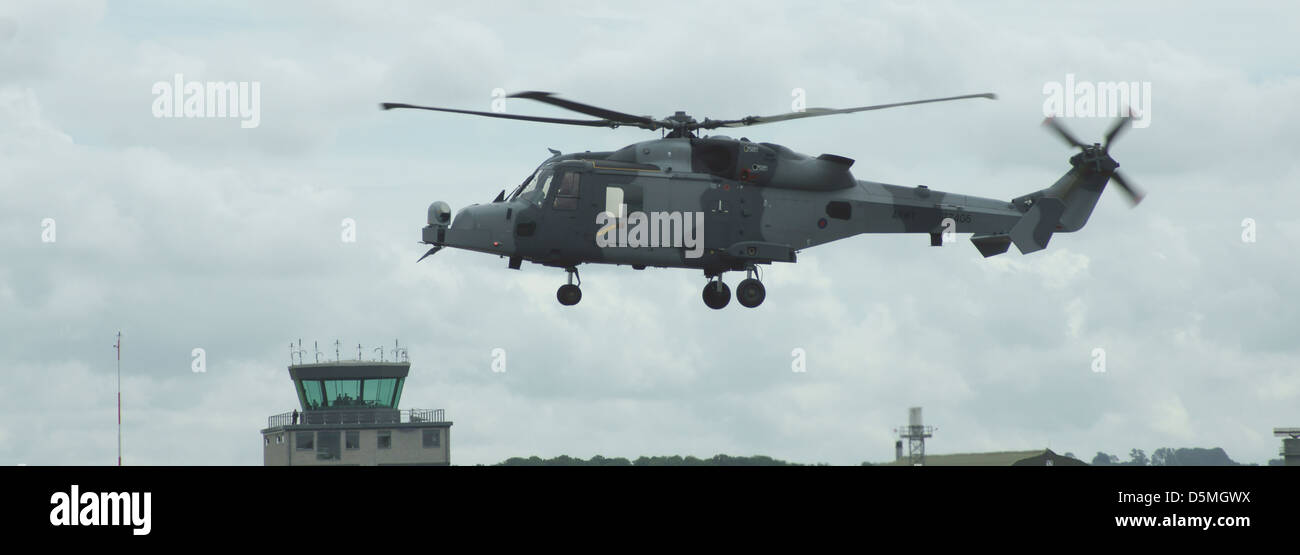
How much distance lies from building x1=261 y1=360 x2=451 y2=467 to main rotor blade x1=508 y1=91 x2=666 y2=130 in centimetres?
6838

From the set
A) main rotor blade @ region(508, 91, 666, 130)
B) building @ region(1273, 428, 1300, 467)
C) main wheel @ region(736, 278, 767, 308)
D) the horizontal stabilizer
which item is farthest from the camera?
building @ region(1273, 428, 1300, 467)

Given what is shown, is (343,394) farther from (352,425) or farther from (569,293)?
(569,293)

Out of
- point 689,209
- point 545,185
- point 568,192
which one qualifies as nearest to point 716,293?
point 689,209

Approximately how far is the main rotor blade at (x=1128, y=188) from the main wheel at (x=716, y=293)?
47.6ft

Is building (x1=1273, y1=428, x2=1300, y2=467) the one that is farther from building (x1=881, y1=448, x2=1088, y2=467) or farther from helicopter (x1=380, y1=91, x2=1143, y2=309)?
helicopter (x1=380, y1=91, x2=1143, y2=309)

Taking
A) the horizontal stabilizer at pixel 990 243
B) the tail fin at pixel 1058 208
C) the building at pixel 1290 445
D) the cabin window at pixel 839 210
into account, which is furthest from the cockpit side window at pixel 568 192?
the building at pixel 1290 445

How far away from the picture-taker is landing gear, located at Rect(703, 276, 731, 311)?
4581 centimetres

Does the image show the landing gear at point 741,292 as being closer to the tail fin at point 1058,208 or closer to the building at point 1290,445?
the tail fin at point 1058,208

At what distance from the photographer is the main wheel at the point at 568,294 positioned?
144ft

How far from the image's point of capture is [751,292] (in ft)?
149

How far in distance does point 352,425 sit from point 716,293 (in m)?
71.1

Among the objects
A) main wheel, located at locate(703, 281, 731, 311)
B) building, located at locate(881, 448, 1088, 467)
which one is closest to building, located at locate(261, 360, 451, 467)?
building, located at locate(881, 448, 1088, 467)
